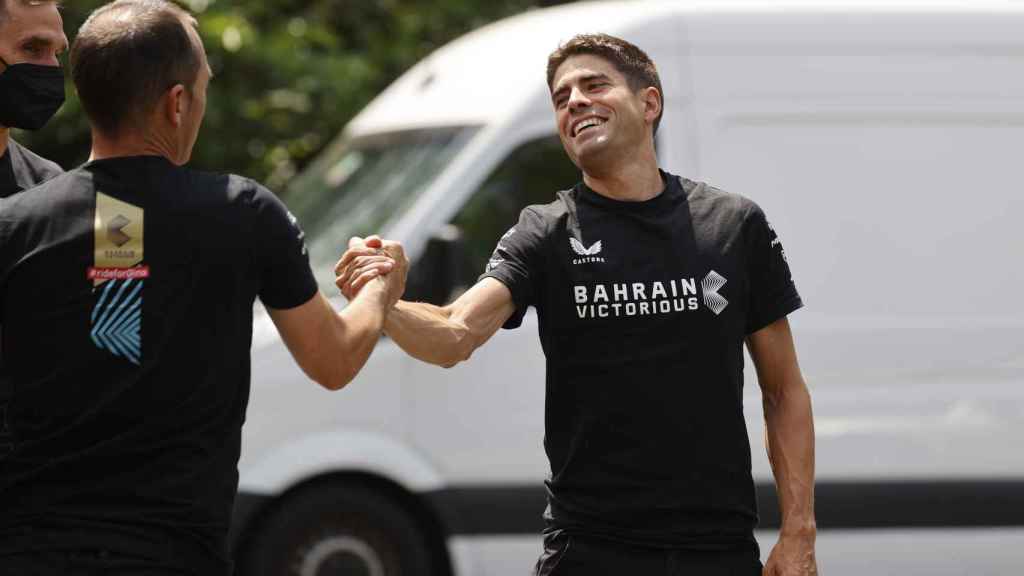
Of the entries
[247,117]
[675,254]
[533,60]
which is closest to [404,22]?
[247,117]

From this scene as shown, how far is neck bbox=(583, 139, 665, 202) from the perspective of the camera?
4199 mm

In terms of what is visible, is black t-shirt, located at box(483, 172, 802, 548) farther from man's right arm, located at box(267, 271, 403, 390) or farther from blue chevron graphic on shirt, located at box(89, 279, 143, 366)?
blue chevron graphic on shirt, located at box(89, 279, 143, 366)

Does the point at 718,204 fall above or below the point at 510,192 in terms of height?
below

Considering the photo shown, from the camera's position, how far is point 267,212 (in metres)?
3.35

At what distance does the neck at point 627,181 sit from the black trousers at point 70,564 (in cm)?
147

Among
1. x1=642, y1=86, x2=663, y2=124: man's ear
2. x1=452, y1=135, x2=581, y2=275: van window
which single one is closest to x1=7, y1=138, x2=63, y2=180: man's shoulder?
x1=642, y1=86, x2=663, y2=124: man's ear

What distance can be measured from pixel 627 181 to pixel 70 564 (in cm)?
158

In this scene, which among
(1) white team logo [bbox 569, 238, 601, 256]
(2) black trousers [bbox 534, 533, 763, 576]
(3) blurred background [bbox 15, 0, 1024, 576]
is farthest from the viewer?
(3) blurred background [bbox 15, 0, 1024, 576]

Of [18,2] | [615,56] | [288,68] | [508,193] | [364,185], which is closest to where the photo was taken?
[18,2]

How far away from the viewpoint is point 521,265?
4137mm

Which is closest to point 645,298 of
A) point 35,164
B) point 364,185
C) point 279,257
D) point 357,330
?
point 357,330

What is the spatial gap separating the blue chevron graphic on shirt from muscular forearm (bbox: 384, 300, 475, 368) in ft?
3.01

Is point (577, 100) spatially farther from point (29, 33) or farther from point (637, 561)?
point (29, 33)

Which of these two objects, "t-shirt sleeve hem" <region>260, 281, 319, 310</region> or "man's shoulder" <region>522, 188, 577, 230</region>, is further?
"man's shoulder" <region>522, 188, 577, 230</region>
